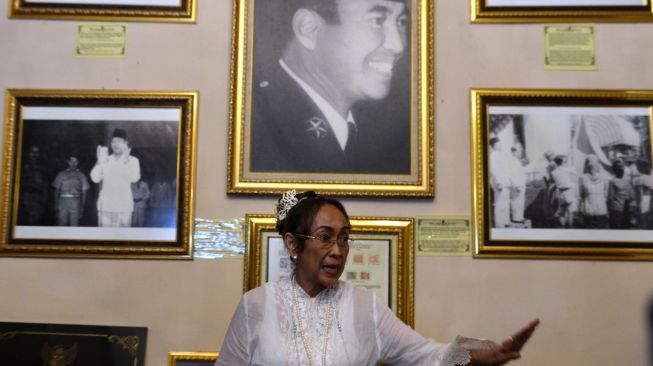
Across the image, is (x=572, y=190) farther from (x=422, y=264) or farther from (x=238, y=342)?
(x=238, y=342)

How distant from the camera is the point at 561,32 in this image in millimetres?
3371

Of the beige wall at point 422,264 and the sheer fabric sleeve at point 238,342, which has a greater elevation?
the beige wall at point 422,264

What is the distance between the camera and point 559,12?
133 inches

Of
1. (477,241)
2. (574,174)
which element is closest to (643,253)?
(574,174)

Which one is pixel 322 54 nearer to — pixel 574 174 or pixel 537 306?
pixel 574 174

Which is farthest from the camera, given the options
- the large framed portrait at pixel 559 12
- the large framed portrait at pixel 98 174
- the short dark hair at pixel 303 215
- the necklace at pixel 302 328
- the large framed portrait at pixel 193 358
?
the large framed portrait at pixel 559 12

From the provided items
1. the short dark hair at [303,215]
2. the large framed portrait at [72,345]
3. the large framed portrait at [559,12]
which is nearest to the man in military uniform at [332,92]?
the large framed portrait at [559,12]

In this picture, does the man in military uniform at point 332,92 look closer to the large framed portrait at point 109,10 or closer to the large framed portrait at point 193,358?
the large framed portrait at point 109,10

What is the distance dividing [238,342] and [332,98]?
1165mm

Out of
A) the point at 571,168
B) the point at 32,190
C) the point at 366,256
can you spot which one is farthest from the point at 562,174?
the point at 32,190

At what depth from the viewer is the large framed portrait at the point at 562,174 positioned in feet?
10.6

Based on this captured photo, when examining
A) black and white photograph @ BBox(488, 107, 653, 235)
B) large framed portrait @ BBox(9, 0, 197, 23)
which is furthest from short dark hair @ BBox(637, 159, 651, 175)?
large framed portrait @ BBox(9, 0, 197, 23)

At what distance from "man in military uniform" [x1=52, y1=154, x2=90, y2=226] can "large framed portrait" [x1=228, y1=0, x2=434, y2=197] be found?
0.67m

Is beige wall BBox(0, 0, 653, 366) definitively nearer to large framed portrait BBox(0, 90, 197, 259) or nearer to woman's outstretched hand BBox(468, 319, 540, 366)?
large framed portrait BBox(0, 90, 197, 259)
